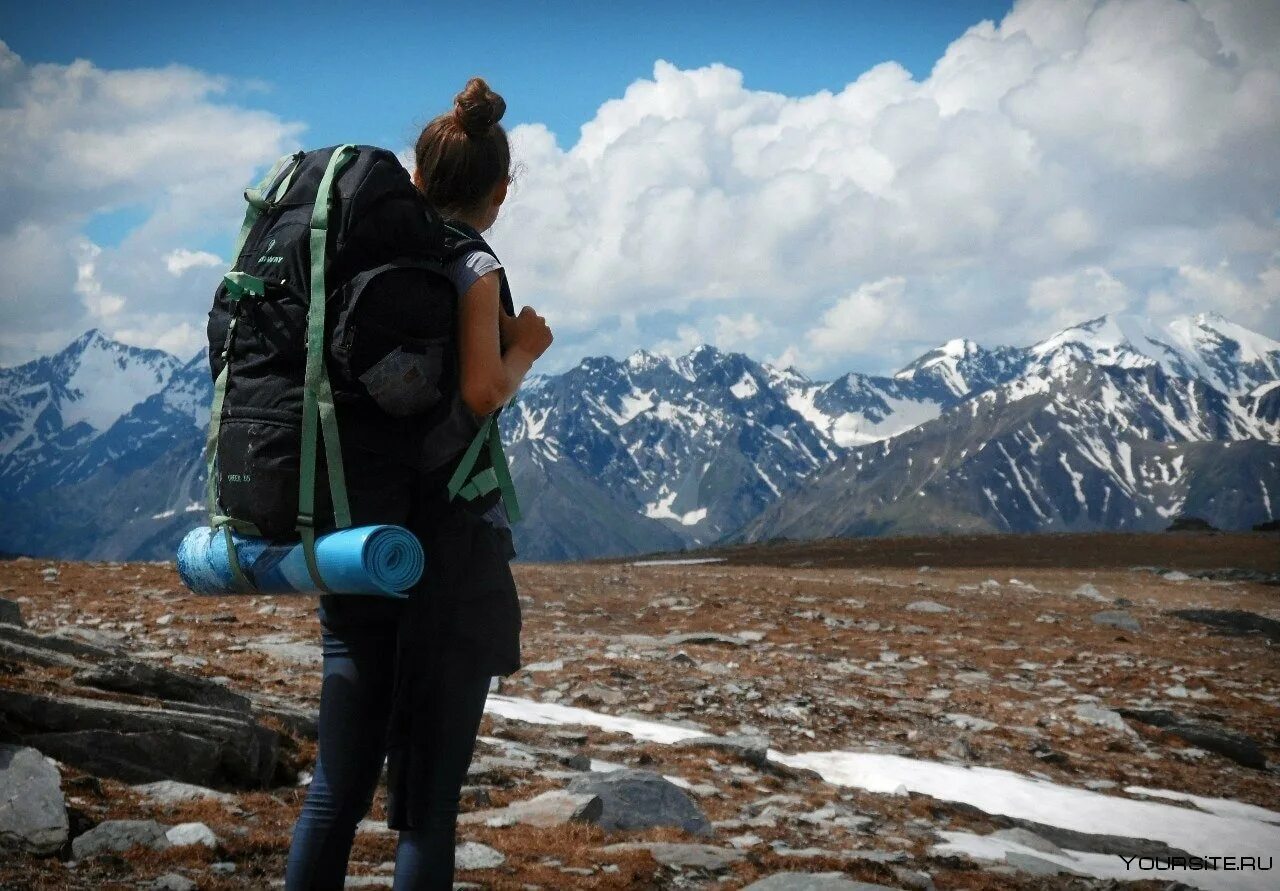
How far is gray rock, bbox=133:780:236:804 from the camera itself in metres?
6.92

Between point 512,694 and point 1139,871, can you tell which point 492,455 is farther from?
point 512,694

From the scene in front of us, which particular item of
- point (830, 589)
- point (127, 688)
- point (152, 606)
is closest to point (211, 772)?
point (127, 688)

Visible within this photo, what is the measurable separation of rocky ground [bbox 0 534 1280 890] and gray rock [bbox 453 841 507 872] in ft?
0.11

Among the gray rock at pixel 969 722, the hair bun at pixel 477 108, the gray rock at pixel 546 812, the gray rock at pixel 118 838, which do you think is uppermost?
the hair bun at pixel 477 108

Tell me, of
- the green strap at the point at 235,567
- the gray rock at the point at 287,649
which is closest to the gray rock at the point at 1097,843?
the green strap at the point at 235,567

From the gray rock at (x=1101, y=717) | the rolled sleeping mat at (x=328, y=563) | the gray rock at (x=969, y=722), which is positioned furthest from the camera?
the gray rock at (x=1101, y=717)

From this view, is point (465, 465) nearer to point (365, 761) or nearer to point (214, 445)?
point (214, 445)

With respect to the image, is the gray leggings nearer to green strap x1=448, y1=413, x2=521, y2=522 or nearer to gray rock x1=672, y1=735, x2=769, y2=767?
green strap x1=448, y1=413, x2=521, y2=522

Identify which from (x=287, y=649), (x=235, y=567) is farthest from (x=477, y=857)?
(x=287, y=649)

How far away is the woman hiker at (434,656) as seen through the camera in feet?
12.5

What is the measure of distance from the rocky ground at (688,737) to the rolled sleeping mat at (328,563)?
92.1 inches

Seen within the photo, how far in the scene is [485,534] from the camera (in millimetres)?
3904

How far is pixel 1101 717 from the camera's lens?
48.2 feet

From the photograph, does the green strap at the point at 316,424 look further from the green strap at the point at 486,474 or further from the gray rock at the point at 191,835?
the gray rock at the point at 191,835
